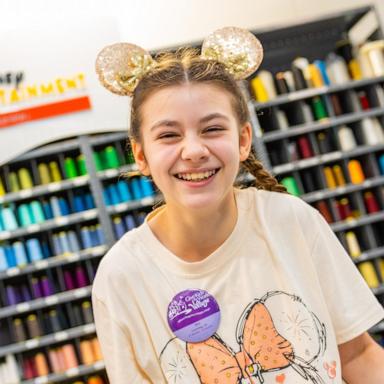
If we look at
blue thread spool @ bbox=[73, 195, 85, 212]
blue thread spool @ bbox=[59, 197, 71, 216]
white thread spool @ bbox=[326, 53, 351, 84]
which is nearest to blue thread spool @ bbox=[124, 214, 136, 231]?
blue thread spool @ bbox=[73, 195, 85, 212]

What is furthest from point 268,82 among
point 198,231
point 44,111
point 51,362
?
point 198,231

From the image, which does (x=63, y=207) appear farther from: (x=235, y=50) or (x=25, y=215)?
(x=235, y=50)

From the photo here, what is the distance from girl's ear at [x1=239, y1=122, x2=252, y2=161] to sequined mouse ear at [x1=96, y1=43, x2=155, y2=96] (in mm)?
253

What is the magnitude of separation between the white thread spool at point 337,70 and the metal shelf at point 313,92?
88 millimetres

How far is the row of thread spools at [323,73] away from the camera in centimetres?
511

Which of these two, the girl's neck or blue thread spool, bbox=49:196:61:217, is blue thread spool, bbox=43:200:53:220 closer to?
blue thread spool, bbox=49:196:61:217

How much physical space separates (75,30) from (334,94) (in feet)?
7.62

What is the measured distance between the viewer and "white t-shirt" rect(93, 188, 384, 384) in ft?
3.76

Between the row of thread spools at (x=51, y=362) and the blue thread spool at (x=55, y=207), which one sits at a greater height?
the blue thread spool at (x=55, y=207)

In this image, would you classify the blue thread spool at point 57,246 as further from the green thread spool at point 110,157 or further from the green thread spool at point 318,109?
the green thread spool at point 318,109

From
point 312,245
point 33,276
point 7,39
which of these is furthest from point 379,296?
point 312,245

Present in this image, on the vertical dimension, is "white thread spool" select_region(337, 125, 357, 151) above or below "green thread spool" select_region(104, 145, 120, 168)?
below

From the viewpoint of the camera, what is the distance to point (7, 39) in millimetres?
4914

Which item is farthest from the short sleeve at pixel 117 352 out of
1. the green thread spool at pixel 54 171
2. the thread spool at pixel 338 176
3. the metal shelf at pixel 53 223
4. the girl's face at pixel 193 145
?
the thread spool at pixel 338 176
